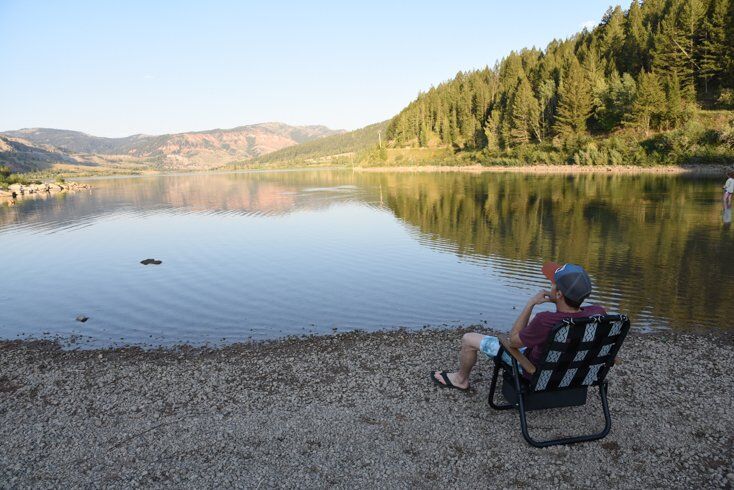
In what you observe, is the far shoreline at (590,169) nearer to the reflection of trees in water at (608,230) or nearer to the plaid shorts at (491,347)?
the reflection of trees in water at (608,230)

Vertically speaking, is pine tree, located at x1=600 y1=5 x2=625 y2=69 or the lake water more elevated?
pine tree, located at x1=600 y1=5 x2=625 y2=69

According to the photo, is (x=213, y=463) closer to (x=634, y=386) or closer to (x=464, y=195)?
(x=634, y=386)

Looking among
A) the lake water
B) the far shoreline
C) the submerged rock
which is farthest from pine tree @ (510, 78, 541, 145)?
the submerged rock

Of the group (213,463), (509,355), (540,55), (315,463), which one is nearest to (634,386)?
(509,355)

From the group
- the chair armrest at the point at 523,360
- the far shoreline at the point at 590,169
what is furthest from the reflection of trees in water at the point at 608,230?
the far shoreline at the point at 590,169

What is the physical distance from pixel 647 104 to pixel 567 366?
91.0 meters

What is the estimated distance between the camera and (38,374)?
1017 centimetres

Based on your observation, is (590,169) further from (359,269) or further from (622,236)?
(359,269)

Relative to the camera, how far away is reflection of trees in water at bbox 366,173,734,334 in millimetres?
15352

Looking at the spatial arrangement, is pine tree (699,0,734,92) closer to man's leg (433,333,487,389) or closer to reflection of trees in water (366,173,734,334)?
reflection of trees in water (366,173,734,334)

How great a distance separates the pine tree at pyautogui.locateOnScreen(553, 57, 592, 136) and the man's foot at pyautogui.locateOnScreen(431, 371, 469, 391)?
10141cm

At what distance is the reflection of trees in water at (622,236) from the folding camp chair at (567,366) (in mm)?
8364

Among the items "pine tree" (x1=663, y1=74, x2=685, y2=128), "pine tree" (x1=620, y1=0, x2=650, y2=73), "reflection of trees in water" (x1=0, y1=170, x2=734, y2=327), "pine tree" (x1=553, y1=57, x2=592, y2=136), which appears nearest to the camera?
"reflection of trees in water" (x1=0, y1=170, x2=734, y2=327)

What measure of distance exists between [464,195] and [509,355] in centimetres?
4898
